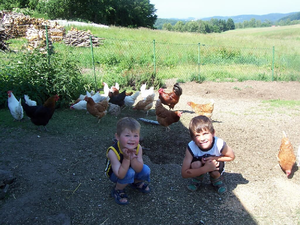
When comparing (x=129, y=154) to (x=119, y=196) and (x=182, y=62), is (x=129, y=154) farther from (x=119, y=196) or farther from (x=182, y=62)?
(x=182, y=62)

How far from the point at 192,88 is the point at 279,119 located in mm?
3910

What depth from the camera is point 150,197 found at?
10.00 feet

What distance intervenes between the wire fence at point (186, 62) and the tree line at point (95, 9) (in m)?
24.1

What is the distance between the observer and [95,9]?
41.6 m

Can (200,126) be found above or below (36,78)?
below

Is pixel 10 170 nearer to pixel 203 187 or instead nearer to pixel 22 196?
pixel 22 196

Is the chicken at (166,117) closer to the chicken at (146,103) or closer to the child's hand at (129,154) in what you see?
the chicken at (146,103)

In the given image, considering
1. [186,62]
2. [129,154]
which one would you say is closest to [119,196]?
[129,154]

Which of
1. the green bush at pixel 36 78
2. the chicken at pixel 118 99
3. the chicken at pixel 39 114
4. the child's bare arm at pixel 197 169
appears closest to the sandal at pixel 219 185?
the child's bare arm at pixel 197 169

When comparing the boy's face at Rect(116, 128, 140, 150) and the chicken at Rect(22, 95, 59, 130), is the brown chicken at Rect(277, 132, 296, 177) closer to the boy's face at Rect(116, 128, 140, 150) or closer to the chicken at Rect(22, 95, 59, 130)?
the boy's face at Rect(116, 128, 140, 150)

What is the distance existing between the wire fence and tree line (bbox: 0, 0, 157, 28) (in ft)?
79.0

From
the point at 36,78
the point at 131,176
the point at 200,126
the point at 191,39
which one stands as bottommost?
the point at 131,176

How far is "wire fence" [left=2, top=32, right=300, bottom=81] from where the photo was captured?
1083 centimetres

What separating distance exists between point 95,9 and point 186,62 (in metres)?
33.6
